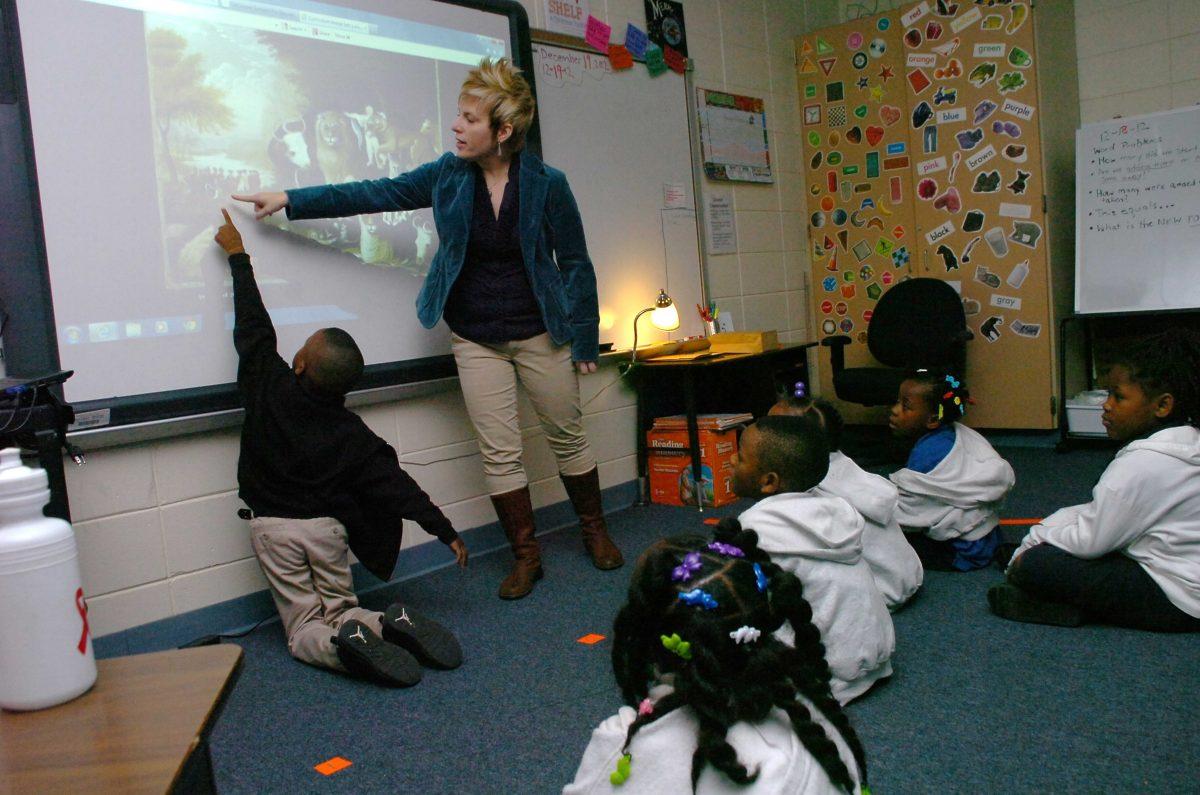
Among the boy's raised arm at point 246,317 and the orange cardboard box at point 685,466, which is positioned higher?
the boy's raised arm at point 246,317

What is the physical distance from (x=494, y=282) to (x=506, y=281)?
0.04m

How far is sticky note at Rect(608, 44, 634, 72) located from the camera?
3719 millimetres

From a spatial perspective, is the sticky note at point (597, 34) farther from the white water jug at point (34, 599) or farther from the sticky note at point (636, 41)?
the white water jug at point (34, 599)

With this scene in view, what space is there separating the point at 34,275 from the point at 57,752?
181 cm

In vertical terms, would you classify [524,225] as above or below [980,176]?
below

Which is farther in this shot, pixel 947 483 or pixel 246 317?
pixel 947 483

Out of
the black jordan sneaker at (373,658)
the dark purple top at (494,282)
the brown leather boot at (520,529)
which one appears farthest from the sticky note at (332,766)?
the dark purple top at (494,282)

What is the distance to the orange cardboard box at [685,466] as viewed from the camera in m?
3.61

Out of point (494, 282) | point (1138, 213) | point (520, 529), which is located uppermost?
point (1138, 213)

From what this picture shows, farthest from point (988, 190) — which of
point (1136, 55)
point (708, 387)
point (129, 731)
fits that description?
point (129, 731)

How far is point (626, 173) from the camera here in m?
3.78

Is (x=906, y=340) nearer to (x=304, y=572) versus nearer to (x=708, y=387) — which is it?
(x=708, y=387)

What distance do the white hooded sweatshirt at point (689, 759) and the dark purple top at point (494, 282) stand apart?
193cm

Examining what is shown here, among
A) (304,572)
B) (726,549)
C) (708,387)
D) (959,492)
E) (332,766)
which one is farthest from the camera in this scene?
(708,387)
